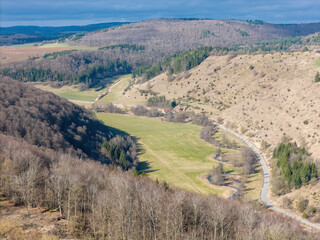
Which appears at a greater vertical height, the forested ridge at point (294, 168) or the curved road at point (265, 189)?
the forested ridge at point (294, 168)

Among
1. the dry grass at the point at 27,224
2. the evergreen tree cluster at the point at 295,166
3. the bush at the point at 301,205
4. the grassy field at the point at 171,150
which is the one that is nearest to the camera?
the dry grass at the point at 27,224

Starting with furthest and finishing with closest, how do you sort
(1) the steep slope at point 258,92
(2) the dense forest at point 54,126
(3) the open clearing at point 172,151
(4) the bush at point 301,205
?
(1) the steep slope at point 258,92
(3) the open clearing at point 172,151
(2) the dense forest at point 54,126
(4) the bush at point 301,205

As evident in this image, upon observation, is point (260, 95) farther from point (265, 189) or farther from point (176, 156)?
point (265, 189)

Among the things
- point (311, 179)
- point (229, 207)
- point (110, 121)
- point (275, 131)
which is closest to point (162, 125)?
point (110, 121)

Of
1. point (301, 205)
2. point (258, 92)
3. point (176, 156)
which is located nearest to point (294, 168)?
point (301, 205)

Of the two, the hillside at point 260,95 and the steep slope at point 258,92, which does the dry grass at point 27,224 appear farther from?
the steep slope at point 258,92

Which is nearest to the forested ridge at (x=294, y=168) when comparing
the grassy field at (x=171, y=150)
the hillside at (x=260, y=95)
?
the hillside at (x=260, y=95)

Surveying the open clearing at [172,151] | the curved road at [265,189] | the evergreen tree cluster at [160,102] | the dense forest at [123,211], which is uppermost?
the evergreen tree cluster at [160,102]

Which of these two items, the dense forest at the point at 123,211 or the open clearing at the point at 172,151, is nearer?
the dense forest at the point at 123,211
